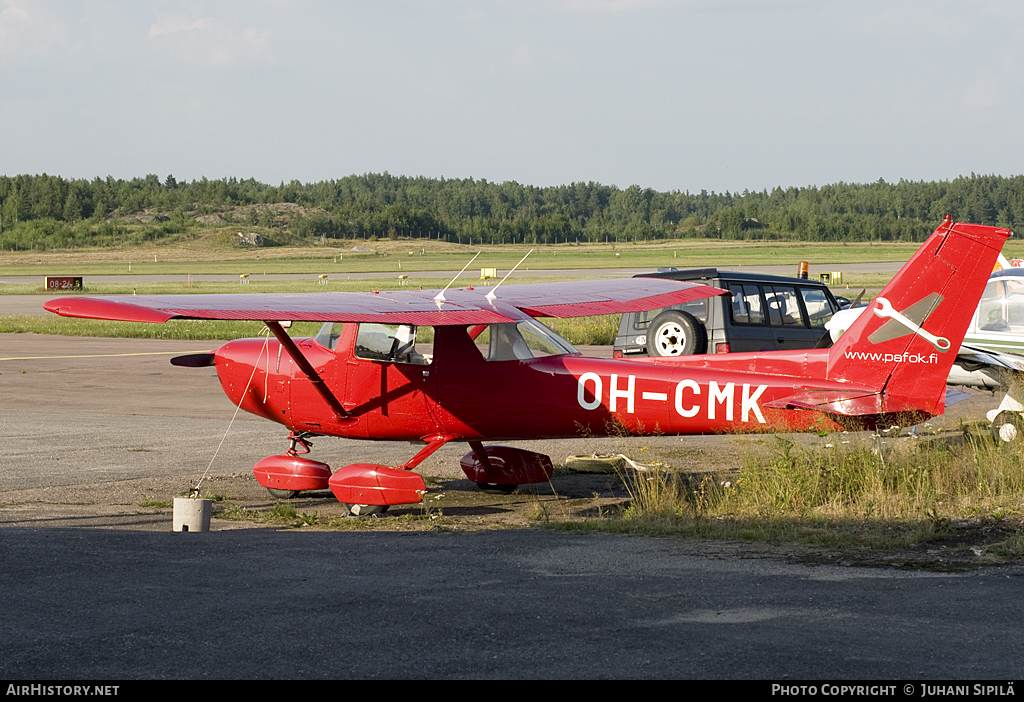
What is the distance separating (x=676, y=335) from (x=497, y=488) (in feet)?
20.9

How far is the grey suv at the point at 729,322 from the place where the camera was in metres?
16.8

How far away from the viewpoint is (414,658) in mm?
5336

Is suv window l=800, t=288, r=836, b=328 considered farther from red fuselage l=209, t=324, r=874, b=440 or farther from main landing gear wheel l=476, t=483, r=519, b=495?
main landing gear wheel l=476, t=483, r=519, b=495

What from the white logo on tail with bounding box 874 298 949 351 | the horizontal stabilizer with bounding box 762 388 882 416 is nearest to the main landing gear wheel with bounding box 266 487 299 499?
the horizontal stabilizer with bounding box 762 388 882 416

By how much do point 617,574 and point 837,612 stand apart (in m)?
1.66

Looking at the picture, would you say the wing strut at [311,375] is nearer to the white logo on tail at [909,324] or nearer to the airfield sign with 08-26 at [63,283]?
the white logo on tail at [909,324]

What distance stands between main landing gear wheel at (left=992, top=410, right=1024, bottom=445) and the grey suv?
4508mm

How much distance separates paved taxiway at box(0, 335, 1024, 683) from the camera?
17.2ft

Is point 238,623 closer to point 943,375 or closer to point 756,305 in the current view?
point 943,375

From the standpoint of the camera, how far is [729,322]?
16.9 metres

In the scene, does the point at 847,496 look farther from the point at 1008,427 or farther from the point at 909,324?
the point at 1008,427

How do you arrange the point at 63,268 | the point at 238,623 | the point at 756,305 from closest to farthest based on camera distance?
the point at 238,623 < the point at 756,305 < the point at 63,268

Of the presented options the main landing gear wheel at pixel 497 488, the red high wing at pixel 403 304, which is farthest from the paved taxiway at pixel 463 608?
the main landing gear wheel at pixel 497 488

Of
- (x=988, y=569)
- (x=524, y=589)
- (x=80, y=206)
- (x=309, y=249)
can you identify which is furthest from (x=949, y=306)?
(x=80, y=206)
